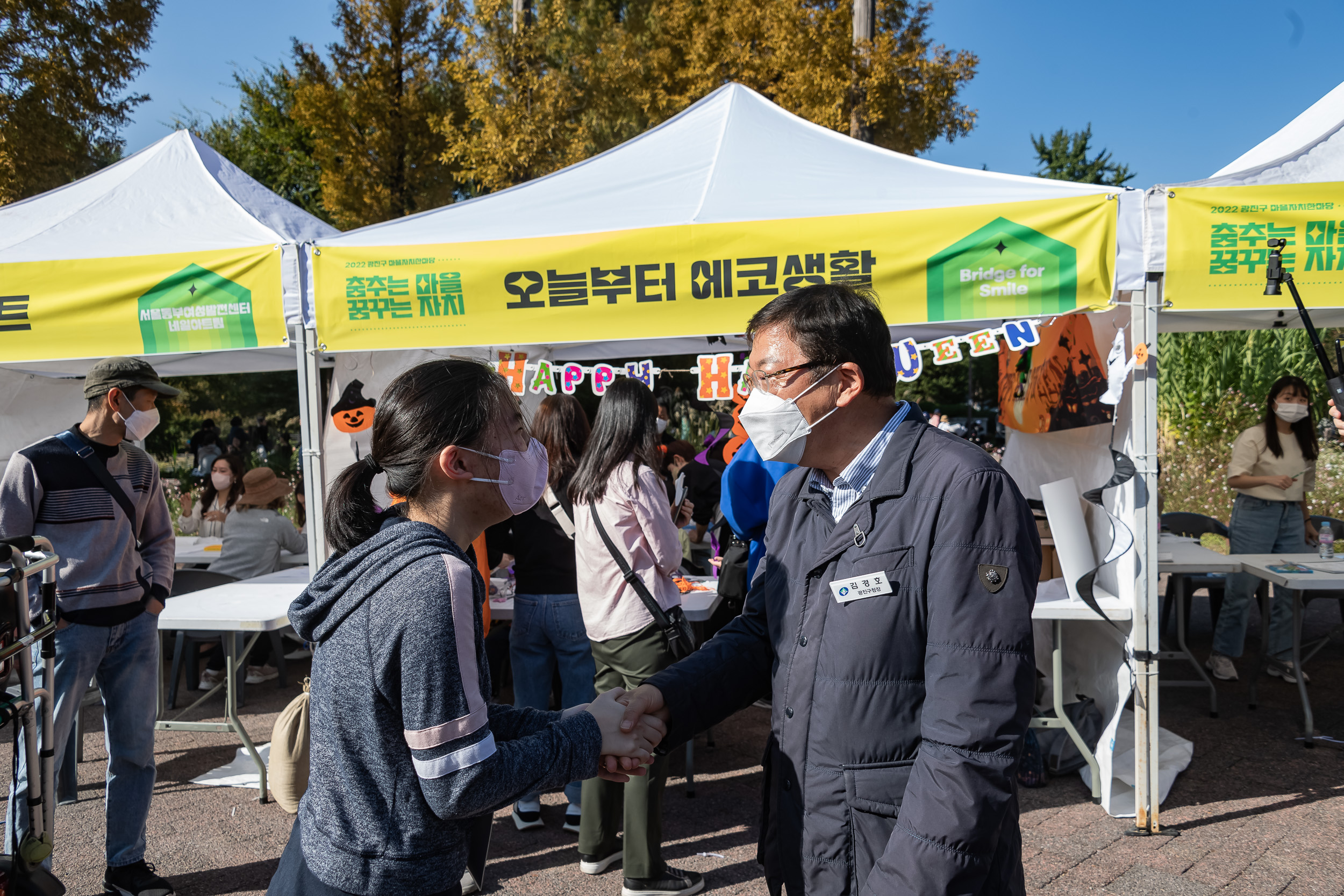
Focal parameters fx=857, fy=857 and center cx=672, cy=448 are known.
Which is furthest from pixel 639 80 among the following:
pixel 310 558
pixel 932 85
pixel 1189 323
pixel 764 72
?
pixel 310 558

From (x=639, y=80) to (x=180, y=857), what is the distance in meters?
13.9

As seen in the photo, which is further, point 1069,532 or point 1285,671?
point 1285,671

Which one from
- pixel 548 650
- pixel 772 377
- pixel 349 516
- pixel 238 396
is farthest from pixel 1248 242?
pixel 238 396

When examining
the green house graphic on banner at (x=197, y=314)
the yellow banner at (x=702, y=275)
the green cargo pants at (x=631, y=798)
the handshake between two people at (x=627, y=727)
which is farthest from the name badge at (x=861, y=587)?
the green house graphic on banner at (x=197, y=314)

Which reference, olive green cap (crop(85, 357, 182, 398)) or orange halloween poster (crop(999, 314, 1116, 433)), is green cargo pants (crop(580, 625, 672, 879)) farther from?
orange halloween poster (crop(999, 314, 1116, 433))

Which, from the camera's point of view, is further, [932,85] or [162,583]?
[932,85]

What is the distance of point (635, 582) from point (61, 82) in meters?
14.0

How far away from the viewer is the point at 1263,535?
18.8ft

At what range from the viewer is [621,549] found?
3373 mm

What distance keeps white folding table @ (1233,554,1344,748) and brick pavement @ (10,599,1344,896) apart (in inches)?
5.8

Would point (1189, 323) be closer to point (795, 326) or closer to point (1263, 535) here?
point (1263, 535)

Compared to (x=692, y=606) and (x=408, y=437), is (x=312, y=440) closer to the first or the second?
(x=692, y=606)

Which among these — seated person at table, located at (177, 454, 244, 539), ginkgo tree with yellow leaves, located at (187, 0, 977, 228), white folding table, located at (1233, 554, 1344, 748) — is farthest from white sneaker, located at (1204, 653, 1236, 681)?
ginkgo tree with yellow leaves, located at (187, 0, 977, 228)

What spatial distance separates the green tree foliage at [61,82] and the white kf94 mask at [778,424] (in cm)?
1380
